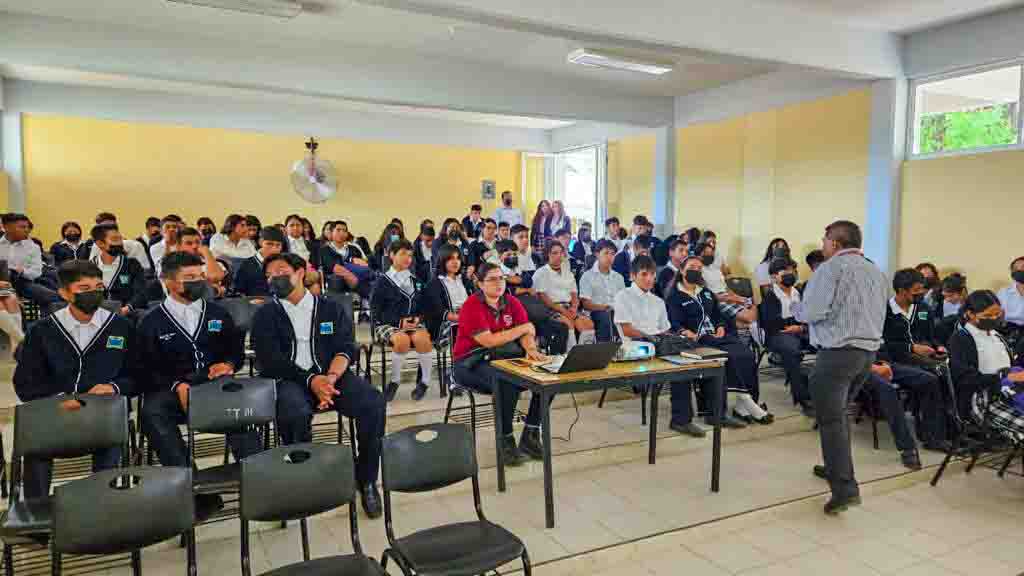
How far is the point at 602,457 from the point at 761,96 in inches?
237

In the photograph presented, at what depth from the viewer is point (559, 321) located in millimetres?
5625

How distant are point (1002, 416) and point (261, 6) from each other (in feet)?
19.3

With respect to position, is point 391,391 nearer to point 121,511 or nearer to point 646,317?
point 646,317

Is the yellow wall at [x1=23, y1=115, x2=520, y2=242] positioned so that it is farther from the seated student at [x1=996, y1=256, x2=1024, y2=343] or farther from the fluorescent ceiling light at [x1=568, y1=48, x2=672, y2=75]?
the seated student at [x1=996, y1=256, x2=1024, y2=343]

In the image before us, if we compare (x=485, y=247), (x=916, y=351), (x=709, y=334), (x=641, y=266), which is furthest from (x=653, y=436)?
(x=485, y=247)

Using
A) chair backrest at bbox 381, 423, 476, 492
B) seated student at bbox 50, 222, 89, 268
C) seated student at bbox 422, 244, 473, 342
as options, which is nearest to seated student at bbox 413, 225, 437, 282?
seated student at bbox 422, 244, 473, 342

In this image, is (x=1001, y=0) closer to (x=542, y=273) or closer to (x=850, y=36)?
(x=850, y=36)

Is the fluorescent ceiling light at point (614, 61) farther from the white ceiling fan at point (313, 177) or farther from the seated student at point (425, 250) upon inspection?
the white ceiling fan at point (313, 177)

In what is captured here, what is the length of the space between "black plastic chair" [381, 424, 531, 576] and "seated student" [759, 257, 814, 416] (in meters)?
3.38

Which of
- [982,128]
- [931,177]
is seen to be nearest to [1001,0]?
[982,128]

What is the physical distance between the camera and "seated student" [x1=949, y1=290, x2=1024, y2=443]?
13.1 ft

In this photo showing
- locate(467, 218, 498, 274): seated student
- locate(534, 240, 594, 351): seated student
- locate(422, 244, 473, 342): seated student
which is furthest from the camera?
locate(467, 218, 498, 274): seated student

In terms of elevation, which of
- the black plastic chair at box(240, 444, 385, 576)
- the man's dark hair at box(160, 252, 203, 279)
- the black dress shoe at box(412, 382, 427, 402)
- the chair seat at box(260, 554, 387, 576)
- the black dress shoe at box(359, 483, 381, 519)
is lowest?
the black dress shoe at box(359, 483, 381, 519)

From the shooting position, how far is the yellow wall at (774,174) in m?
7.40
